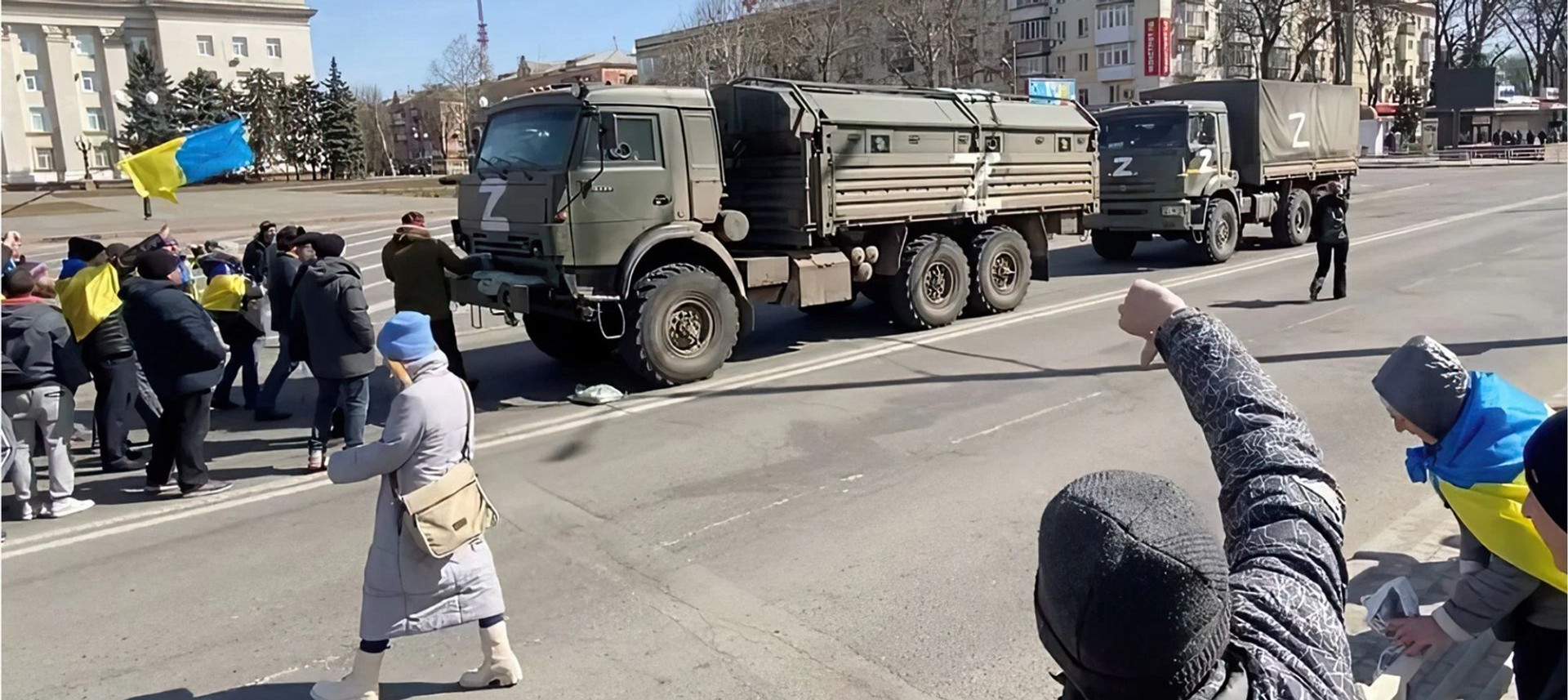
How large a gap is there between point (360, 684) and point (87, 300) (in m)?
4.63

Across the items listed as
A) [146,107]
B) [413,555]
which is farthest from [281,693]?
[146,107]

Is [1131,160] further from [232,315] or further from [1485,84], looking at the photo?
[1485,84]

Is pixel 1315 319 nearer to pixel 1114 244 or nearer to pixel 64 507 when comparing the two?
pixel 1114 244

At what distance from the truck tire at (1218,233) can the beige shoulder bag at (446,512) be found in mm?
14791

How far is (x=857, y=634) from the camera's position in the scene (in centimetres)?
448

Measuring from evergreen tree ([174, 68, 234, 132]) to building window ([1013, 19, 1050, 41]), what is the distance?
5477 cm

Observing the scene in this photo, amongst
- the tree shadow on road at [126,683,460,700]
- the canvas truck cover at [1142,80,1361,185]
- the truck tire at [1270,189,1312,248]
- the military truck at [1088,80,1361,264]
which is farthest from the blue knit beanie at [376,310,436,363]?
the truck tire at [1270,189,1312,248]

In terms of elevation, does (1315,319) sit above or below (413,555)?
below

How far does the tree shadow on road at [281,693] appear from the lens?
414 centimetres

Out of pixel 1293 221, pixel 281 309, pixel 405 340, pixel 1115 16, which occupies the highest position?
pixel 1115 16


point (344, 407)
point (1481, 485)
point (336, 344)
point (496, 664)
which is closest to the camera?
point (1481, 485)

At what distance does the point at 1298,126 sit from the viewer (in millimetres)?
19234

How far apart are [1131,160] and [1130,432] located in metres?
10.4

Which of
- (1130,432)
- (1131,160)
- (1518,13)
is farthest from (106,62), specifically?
(1518,13)
